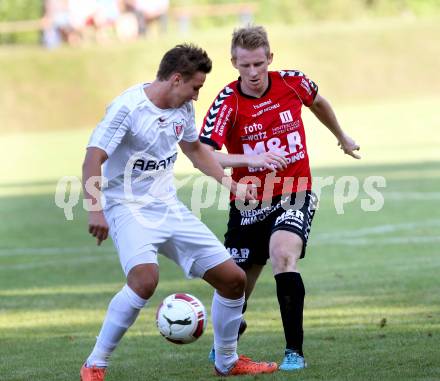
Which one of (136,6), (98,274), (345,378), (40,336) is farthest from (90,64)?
(345,378)

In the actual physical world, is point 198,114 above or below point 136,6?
below

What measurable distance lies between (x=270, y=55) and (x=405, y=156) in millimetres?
17874

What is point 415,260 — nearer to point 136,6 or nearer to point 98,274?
point 98,274

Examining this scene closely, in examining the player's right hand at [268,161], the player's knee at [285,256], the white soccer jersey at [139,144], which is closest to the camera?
the white soccer jersey at [139,144]

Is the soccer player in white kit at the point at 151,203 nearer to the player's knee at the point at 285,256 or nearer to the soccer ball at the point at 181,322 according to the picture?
the soccer ball at the point at 181,322

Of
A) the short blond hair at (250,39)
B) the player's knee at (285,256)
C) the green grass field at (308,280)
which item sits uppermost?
the short blond hair at (250,39)

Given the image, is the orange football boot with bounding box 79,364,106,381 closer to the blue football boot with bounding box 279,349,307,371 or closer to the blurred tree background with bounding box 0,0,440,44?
the blue football boot with bounding box 279,349,307,371

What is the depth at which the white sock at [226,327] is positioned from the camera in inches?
297

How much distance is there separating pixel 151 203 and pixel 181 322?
78cm

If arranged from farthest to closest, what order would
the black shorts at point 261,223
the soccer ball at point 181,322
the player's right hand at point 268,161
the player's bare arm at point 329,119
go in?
1. the player's bare arm at point 329,119
2. the black shorts at point 261,223
3. the player's right hand at point 268,161
4. the soccer ball at point 181,322

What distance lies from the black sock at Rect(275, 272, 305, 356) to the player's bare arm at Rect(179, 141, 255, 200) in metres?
0.59

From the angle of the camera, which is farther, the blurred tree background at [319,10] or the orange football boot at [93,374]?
the blurred tree background at [319,10]

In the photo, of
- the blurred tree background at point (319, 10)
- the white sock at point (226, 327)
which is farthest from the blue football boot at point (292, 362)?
the blurred tree background at point (319, 10)

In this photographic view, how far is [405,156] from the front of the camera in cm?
2559
